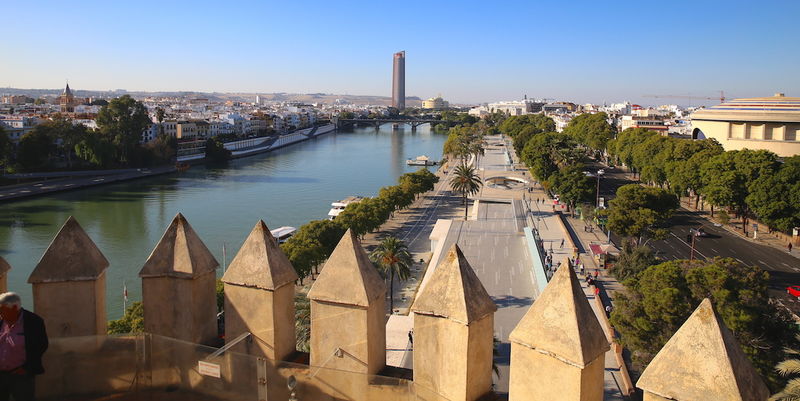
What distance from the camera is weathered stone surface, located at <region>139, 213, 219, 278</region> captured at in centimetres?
400

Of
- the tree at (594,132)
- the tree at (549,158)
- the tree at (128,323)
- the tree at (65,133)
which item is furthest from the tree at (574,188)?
the tree at (65,133)

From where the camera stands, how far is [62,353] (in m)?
3.84

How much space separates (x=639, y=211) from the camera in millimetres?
21953

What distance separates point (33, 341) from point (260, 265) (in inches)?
50.0

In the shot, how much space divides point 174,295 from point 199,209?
1161 inches

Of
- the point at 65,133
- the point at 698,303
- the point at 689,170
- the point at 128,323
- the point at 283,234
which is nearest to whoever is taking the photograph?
the point at 698,303

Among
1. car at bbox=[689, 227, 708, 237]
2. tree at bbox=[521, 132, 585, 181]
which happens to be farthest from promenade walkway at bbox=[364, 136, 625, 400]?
car at bbox=[689, 227, 708, 237]

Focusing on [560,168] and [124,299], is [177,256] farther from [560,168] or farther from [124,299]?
[560,168]

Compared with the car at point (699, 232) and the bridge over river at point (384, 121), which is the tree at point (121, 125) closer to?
the car at point (699, 232)

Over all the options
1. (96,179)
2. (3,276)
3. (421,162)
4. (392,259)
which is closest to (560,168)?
(421,162)

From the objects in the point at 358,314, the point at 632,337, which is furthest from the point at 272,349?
the point at 632,337

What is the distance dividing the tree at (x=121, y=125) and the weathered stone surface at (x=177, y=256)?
4537 centimetres

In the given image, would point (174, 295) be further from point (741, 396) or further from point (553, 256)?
point (553, 256)

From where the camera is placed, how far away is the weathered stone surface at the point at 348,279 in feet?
11.8
